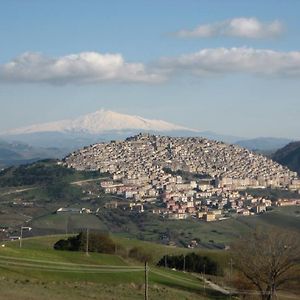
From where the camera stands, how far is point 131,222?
109250 mm

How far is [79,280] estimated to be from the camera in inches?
1237

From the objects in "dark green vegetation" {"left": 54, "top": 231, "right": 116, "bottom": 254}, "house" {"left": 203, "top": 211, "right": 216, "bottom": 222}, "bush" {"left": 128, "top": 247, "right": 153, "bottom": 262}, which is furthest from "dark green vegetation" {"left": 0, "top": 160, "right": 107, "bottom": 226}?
"dark green vegetation" {"left": 54, "top": 231, "right": 116, "bottom": 254}

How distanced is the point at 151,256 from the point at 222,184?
113651 mm

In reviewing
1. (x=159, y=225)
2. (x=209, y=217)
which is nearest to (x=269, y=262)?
(x=159, y=225)

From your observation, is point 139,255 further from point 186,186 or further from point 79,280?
point 186,186

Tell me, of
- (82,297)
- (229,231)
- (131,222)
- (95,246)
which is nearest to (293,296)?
(95,246)

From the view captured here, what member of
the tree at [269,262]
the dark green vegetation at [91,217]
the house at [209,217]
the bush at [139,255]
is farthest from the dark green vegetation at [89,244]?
the house at [209,217]

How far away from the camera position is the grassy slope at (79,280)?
23.0 m

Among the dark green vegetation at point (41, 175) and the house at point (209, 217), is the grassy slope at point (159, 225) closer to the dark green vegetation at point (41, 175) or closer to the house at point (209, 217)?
the house at point (209, 217)

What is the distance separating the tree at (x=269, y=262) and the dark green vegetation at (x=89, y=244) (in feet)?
45.4

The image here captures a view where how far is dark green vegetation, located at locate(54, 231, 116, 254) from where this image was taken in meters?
49.6

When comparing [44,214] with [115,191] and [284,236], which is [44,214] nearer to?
[115,191]

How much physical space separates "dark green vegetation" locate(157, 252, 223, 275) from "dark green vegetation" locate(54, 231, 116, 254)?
6599 mm

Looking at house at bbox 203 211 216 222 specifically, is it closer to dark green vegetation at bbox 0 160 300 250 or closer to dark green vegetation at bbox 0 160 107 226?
dark green vegetation at bbox 0 160 300 250
